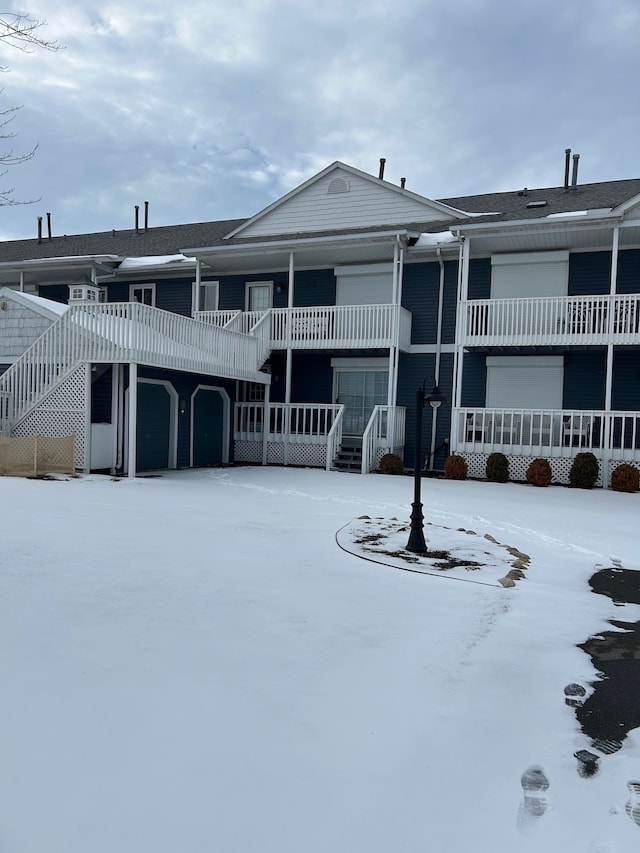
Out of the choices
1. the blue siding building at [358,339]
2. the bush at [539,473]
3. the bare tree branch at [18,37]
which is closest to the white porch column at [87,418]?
the blue siding building at [358,339]

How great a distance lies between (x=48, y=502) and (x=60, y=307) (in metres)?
8.09

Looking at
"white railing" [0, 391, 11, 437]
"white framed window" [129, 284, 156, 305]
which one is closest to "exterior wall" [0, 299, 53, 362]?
"white railing" [0, 391, 11, 437]

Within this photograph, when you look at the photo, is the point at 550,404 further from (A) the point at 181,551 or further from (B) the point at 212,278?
(A) the point at 181,551

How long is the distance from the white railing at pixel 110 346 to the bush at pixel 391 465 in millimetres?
4525

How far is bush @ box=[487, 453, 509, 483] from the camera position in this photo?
48.9ft

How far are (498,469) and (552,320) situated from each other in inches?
151

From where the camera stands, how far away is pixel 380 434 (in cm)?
1669

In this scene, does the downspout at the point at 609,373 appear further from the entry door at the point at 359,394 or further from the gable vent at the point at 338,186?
the gable vent at the point at 338,186

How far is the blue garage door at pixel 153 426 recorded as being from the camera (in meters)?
15.2

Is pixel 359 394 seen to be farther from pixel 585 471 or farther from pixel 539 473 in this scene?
pixel 585 471

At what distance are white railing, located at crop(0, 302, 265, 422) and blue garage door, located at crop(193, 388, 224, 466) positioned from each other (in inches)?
69.0

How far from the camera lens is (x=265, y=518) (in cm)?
908

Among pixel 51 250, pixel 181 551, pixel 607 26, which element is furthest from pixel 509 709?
pixel 51 250

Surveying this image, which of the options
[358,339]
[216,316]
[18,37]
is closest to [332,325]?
[358,339]
